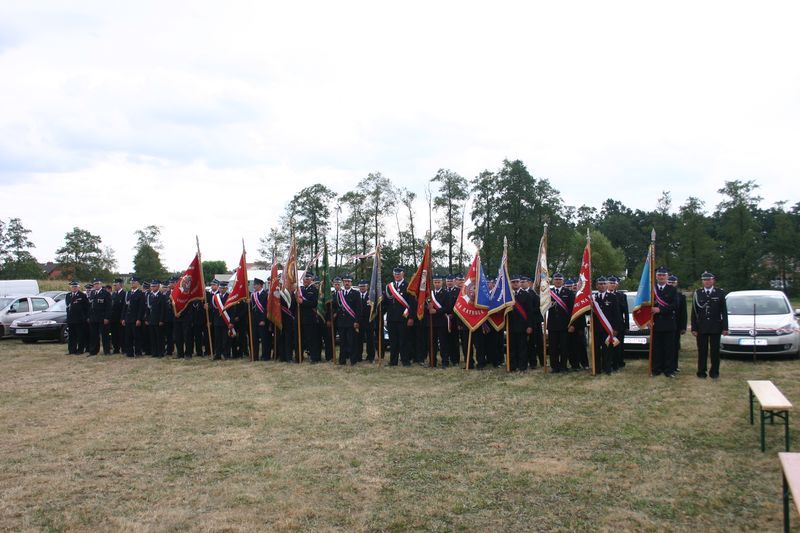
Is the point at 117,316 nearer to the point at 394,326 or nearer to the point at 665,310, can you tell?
the point at 394,326

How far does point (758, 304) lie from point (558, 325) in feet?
15.9

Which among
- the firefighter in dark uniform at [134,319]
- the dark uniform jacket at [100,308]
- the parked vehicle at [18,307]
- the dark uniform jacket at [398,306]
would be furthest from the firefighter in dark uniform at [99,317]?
the dark uniform jacket at [398,306]

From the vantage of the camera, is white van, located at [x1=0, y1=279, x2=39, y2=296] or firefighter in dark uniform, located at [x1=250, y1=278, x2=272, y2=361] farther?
white van, located at [x1=0, y1=279, x2=39, y2=296]

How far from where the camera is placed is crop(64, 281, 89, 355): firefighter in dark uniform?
15.7 meters

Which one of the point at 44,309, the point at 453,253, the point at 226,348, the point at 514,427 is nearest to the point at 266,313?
the point at 226,348

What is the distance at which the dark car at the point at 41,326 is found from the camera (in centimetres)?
1806

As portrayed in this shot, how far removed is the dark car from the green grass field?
871cm

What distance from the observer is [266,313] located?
1382 cm

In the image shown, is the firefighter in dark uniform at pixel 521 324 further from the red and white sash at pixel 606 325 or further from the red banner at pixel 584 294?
the red and white sash at pixel 606 325

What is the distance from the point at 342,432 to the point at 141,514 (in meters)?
2.68

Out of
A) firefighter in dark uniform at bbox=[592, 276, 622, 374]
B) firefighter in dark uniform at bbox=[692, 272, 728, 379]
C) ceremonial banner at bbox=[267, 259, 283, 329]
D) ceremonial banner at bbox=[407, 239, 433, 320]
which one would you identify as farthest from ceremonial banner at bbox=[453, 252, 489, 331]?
ceremonial banner at bbox=[267, 259, 283, 329]

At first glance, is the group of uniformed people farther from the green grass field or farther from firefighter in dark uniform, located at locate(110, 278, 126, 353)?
the green grass field

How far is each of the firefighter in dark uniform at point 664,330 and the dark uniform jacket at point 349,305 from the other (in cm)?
573

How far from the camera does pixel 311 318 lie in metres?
13.3
